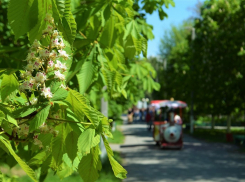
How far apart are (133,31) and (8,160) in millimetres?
1560

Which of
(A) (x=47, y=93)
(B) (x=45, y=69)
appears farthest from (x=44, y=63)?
(A) (x=47, y=93)

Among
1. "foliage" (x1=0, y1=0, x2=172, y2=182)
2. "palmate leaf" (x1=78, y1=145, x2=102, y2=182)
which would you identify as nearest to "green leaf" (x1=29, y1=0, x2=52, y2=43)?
"foliage" (x1=0, y1=0, x2=172, y2=182)

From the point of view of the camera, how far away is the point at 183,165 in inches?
532

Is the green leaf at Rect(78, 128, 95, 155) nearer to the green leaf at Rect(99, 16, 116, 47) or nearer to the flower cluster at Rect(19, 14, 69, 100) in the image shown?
the flower cluster at Rect(19, 14, 69, 100)

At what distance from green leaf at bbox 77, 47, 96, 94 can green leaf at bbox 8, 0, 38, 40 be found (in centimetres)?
102

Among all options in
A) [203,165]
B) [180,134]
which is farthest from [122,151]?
[203,165]

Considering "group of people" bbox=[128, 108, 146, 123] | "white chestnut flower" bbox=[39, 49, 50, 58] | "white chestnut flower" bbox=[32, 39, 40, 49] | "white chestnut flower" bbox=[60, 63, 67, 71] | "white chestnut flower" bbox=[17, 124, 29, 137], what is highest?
"group of people" bbox=[128, 108, 146, 123]

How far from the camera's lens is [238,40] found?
73.3ft

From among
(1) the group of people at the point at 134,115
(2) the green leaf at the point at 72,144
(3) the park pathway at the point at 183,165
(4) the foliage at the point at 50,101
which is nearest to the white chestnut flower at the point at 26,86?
(4) the foliage at the point at 50,101

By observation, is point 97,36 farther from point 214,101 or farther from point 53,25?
point 214,101

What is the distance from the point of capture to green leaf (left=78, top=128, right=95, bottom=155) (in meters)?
1.91

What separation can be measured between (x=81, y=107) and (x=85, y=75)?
2.78 ft

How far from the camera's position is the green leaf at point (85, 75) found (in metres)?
2.83

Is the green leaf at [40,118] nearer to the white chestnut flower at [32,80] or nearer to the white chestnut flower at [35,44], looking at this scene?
the white chestnut flower at [32,80]
